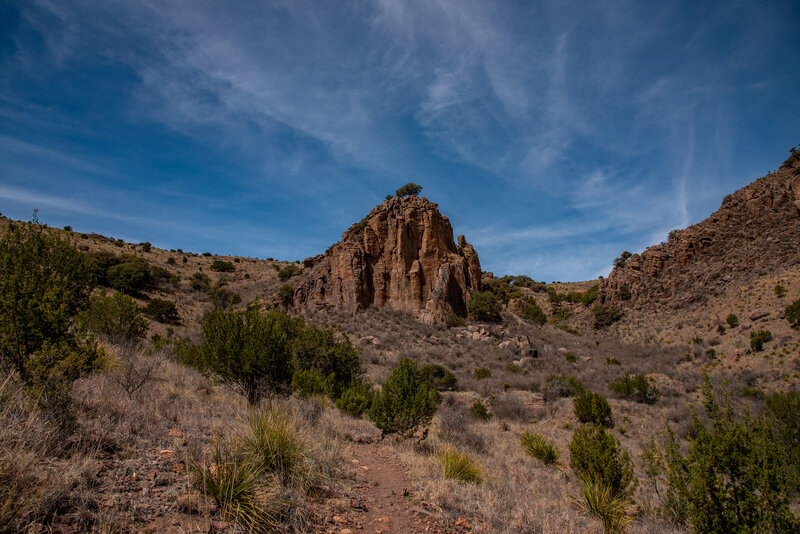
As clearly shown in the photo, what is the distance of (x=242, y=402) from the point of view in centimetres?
944

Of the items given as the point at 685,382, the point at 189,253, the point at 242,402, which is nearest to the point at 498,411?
the point at 242,402

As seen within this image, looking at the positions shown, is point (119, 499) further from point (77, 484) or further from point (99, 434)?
point (99, 434)

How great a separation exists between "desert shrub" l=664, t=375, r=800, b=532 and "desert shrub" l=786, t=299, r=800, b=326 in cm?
2655

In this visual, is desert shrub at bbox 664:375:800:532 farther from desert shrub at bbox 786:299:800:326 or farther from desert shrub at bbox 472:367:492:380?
desert shrub at bbox 786:299:800:326

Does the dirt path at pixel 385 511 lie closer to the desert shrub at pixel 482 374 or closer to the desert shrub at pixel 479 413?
the desert shrub at pixel 479 413

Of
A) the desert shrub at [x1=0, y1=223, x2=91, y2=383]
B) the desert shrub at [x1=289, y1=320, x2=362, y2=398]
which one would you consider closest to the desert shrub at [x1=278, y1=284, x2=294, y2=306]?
the desert shrub at [x1=289, y1=320, x2=362, y2=398]

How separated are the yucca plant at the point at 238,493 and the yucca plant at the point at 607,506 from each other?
522 centimetres

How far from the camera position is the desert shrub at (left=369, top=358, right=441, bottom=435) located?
382 inches

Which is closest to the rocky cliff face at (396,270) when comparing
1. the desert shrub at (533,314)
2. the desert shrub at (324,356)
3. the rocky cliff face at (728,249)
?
the desert shrub at (533,314)

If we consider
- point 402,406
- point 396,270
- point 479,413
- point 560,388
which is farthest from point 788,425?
point 396,270

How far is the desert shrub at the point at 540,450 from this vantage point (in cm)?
1043

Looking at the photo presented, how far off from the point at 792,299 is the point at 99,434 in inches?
1466

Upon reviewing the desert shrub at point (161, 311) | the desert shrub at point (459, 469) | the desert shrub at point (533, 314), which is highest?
the desert shrub at point (533, 314)

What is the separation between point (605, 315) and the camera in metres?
43.2
